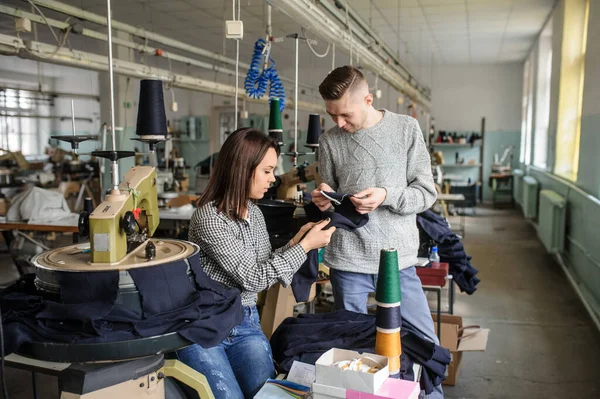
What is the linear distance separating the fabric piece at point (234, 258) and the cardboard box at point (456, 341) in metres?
1.68

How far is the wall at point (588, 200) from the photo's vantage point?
185 inches

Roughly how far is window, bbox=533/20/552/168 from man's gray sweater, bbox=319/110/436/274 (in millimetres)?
8264

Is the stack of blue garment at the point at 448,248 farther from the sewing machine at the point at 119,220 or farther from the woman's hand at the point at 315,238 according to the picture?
the sewing machine at the point at 119,220

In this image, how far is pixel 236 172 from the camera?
6.14 ft

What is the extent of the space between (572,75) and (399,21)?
99.7 inches

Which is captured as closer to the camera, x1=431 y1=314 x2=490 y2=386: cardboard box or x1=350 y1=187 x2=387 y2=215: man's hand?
x1=350 y1=187 x2=387 y2=215: man's hand

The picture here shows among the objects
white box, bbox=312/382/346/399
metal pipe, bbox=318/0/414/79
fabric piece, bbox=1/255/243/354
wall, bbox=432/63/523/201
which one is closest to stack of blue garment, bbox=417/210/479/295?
metal pipe, bbox=318/0/414/79

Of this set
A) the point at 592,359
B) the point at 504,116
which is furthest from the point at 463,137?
the point at 592,359

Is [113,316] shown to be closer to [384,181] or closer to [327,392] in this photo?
[327,392]

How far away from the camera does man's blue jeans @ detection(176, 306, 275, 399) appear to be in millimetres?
1621

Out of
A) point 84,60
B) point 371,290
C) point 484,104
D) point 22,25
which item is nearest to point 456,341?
point 371,290

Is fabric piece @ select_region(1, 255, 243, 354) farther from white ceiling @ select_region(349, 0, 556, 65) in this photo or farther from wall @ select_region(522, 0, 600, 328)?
white ceiling @ select_region(349, 0, 556, 65)

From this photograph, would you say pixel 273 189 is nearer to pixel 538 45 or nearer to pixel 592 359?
pixel 592 359

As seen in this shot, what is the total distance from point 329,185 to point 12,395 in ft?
7.28
